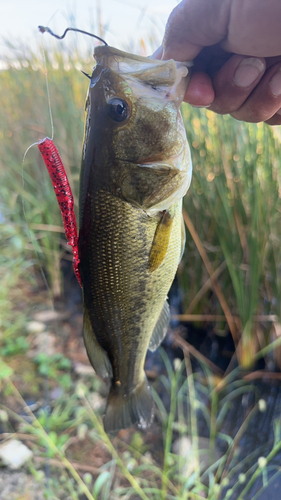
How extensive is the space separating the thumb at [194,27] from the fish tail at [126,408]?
0.98m

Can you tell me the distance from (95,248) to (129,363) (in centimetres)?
38

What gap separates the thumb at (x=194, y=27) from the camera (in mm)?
811

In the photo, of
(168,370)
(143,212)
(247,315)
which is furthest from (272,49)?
(168,370)

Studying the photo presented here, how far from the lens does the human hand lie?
794 mm

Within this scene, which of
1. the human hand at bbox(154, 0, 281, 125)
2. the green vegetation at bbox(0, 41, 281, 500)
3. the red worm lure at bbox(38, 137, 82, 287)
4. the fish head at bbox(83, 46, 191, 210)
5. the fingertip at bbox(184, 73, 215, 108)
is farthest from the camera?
the green vegetation at bbox(0, 41, 281, 500)

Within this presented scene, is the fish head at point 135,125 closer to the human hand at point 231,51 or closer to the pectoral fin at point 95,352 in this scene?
the human hand at point 231,51

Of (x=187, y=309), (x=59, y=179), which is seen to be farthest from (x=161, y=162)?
(x=187, y=309)

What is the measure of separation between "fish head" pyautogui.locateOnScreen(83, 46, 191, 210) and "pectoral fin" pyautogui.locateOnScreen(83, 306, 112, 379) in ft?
1.07

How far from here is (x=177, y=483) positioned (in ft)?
4.24

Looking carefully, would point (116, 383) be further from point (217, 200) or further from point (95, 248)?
point (217, 200)

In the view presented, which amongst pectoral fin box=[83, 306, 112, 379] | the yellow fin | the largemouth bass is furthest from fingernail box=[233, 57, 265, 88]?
pectoral fin box=[83, 306, 112, 379]

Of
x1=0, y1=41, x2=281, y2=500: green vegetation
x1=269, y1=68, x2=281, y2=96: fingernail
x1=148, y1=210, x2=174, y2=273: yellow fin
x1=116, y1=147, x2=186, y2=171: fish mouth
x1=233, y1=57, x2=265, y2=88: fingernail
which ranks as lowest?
x1=0, y1=41, x2=281, y2=500: green vegetation

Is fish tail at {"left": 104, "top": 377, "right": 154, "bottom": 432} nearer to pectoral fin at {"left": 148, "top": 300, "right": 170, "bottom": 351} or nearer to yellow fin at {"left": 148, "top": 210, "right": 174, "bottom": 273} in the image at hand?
pectoral fin at {"left": 148, "top": 300, "right": 170, "bottom": 351}

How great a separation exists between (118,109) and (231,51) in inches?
17.4
